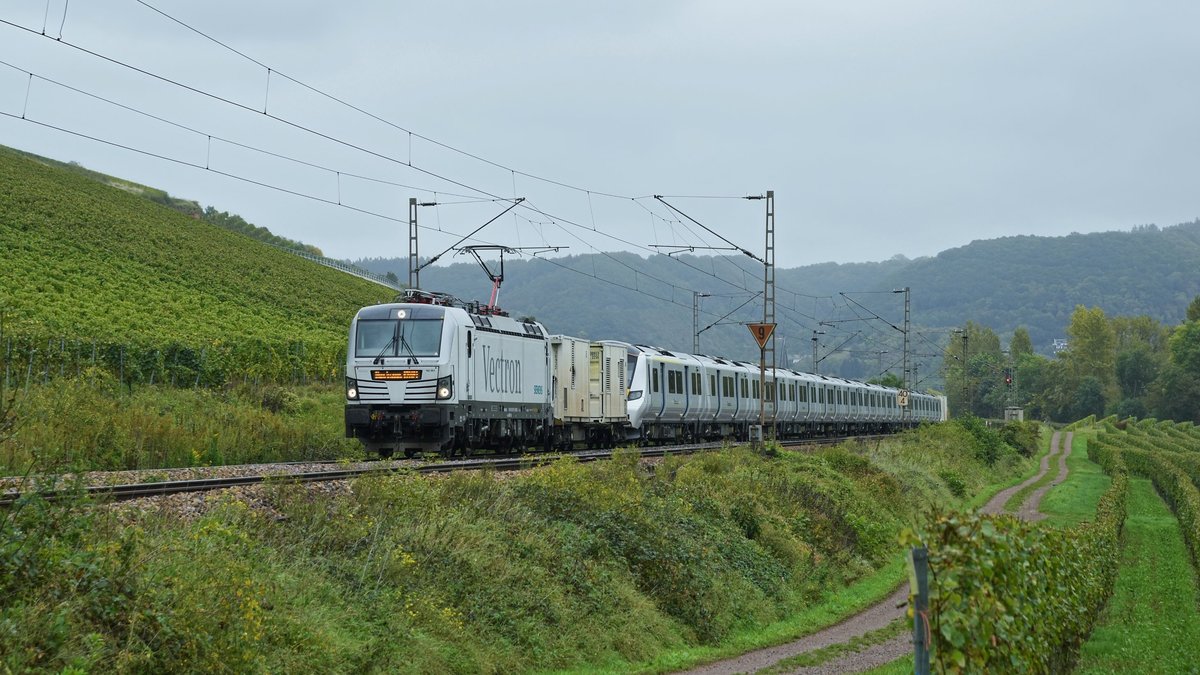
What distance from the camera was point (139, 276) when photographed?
189 ft

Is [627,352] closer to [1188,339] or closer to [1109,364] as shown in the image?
[1188,339]

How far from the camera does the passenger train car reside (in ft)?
84.8

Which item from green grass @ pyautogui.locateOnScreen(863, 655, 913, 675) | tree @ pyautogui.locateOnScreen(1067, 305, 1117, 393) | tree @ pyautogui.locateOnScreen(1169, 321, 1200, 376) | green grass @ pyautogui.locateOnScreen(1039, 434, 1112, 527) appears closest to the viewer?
green grass @ pyautogui.locateOnScreen(863, 655, 913, 675)

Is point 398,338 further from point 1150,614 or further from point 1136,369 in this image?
point 1136,369

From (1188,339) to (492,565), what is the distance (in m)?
137

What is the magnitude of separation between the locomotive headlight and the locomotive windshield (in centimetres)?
57

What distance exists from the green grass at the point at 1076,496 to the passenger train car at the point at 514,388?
31.5 feet

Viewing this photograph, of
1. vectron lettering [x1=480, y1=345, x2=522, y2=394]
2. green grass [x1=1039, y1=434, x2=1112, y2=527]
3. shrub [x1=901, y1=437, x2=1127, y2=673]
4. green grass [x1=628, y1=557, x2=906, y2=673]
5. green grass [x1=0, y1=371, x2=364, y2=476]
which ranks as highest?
vectron lettering [x1=480, y1=345, x2=522, y2=394]

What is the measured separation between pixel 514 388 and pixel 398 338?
5373mm

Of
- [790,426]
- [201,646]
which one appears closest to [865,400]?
[790,426]

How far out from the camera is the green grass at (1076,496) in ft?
124

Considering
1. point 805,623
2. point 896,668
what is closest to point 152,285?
point 805,623

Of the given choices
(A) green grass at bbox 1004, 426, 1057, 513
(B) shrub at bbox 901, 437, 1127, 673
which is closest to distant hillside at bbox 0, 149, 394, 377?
(A) green grass at bbox 1004, 426, 1057, 513

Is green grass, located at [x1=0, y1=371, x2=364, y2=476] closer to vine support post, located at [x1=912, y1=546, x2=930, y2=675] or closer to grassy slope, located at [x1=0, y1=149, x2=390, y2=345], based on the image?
grassy slope, located at [x1=0, y1=149, x2=390, y2=345]
